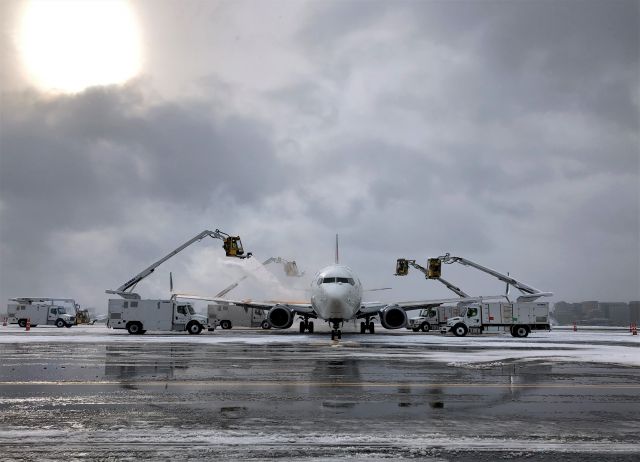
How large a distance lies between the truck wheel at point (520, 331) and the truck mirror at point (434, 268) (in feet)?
73.5

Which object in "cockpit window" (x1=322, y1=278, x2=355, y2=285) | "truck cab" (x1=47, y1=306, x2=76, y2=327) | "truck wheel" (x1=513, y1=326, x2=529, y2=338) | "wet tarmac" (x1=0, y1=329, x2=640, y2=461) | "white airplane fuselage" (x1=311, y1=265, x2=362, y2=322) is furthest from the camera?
"truck cab" (x1=47, y1=306, x2=76, y2=327)

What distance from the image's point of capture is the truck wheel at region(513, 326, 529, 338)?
38.2m

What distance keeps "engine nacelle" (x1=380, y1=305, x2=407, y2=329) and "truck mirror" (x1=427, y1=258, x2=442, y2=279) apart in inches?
955

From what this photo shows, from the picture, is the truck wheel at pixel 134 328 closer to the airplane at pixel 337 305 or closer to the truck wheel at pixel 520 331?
the airplane at pixel 337 305

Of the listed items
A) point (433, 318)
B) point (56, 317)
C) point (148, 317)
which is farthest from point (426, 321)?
point (56, 317)

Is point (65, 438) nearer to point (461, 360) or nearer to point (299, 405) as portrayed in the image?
point (299, 405)

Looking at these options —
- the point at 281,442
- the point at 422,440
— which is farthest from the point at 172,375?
the point at 422,440

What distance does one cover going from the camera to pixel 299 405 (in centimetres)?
801

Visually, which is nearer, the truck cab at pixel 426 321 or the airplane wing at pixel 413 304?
the airplane wing at pixel 413 304

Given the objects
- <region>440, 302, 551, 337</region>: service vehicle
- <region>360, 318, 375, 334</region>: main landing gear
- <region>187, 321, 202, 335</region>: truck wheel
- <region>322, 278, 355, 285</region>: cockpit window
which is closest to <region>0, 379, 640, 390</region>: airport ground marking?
<region>322, 278, 355, 285</region>: cockpit window

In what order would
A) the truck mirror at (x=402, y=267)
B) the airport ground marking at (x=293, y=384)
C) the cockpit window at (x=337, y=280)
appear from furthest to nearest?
the truck mirror at (x=402, y=267) < the cockpit window at (x=337, y=280) < the airport ground marking at (x=293, y=384)

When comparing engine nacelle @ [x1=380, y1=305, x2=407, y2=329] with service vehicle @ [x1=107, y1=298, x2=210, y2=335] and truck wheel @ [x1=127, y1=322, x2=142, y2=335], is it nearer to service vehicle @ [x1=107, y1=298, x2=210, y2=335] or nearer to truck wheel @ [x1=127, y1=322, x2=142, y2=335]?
service vehicle @ [x1=107, y1=298, x2=210, y2=335]

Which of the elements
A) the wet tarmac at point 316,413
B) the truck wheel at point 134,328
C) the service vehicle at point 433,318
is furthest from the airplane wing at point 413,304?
the wet tarmac at point 316,413

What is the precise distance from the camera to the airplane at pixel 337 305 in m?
32.0
